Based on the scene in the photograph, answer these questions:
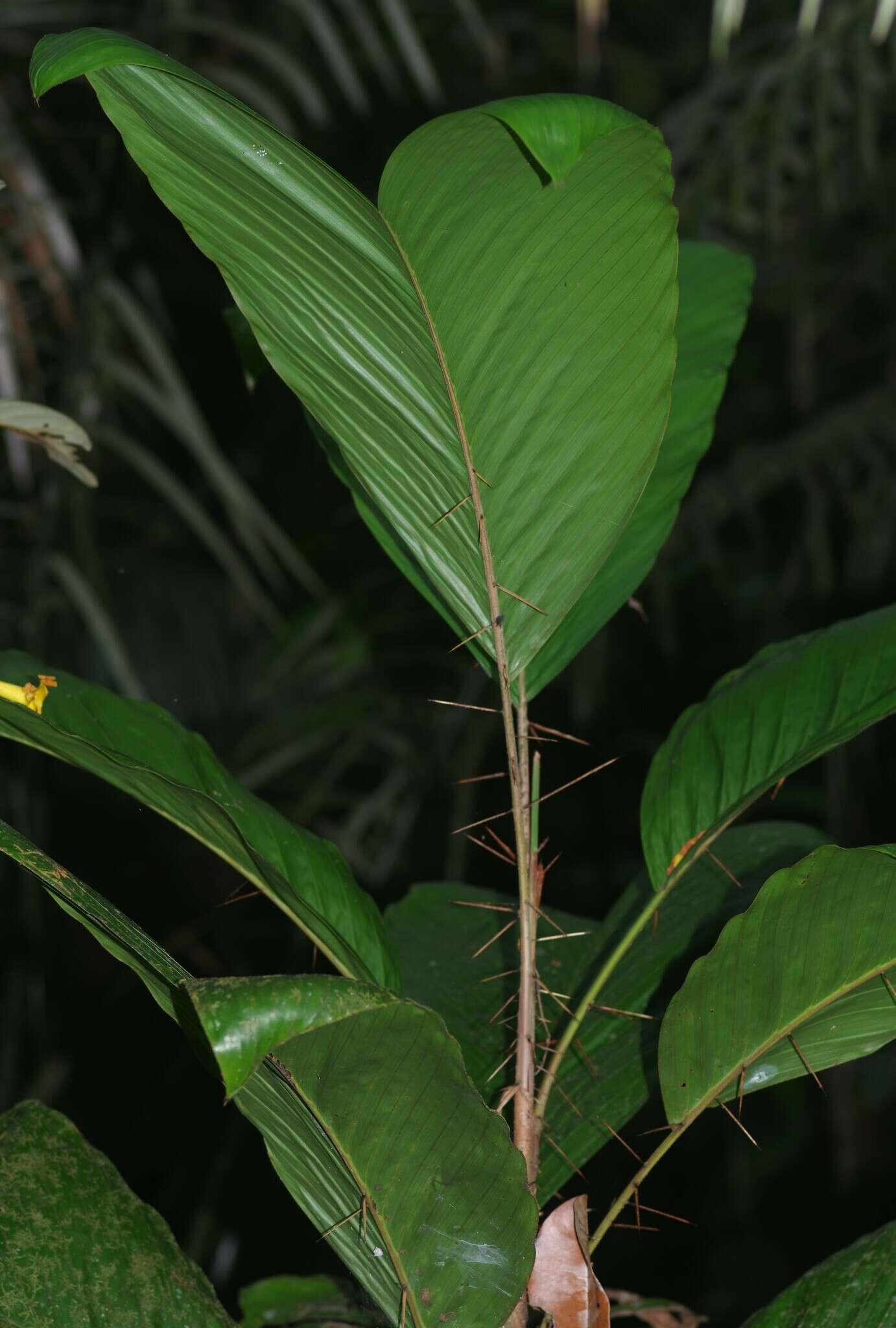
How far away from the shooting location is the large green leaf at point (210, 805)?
0.37 metres

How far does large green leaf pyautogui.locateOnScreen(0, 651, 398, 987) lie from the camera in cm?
37

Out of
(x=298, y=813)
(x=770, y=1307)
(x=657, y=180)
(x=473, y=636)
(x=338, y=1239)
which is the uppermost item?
(x=657, y=180)

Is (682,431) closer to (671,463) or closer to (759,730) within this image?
(671,463)

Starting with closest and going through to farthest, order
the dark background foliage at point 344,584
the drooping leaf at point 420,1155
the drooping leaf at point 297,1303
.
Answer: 1. the drooping leaf at point 420,1155
2. the drooping leaf at point 297,1303
3. the dark background foliage at point 344,584

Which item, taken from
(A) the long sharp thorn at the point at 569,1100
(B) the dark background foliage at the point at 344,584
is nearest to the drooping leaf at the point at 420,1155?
(A) the long sharp thorn at the point at 569,1100

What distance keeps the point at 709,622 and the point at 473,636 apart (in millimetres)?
1483

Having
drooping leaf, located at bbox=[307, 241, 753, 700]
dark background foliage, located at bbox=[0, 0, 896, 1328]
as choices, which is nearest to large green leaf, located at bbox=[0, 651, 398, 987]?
drooping leaf, located at bbox=[307, 241, 753, 700]

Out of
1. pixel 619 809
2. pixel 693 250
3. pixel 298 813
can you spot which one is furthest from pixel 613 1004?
pixel 619 809

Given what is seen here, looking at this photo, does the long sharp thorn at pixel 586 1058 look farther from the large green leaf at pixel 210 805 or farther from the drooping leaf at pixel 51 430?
the drooping leaf at pixel 51 430

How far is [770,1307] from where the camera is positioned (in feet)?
1.44

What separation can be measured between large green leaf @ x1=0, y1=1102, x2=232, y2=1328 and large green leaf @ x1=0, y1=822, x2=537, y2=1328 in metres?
0.10

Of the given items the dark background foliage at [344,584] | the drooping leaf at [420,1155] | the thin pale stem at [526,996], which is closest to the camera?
the drooping leaf at [420,1155]

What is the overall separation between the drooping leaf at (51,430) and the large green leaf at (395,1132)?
7.4 inches

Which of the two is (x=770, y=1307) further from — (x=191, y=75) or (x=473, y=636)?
(x=191, y=75)
